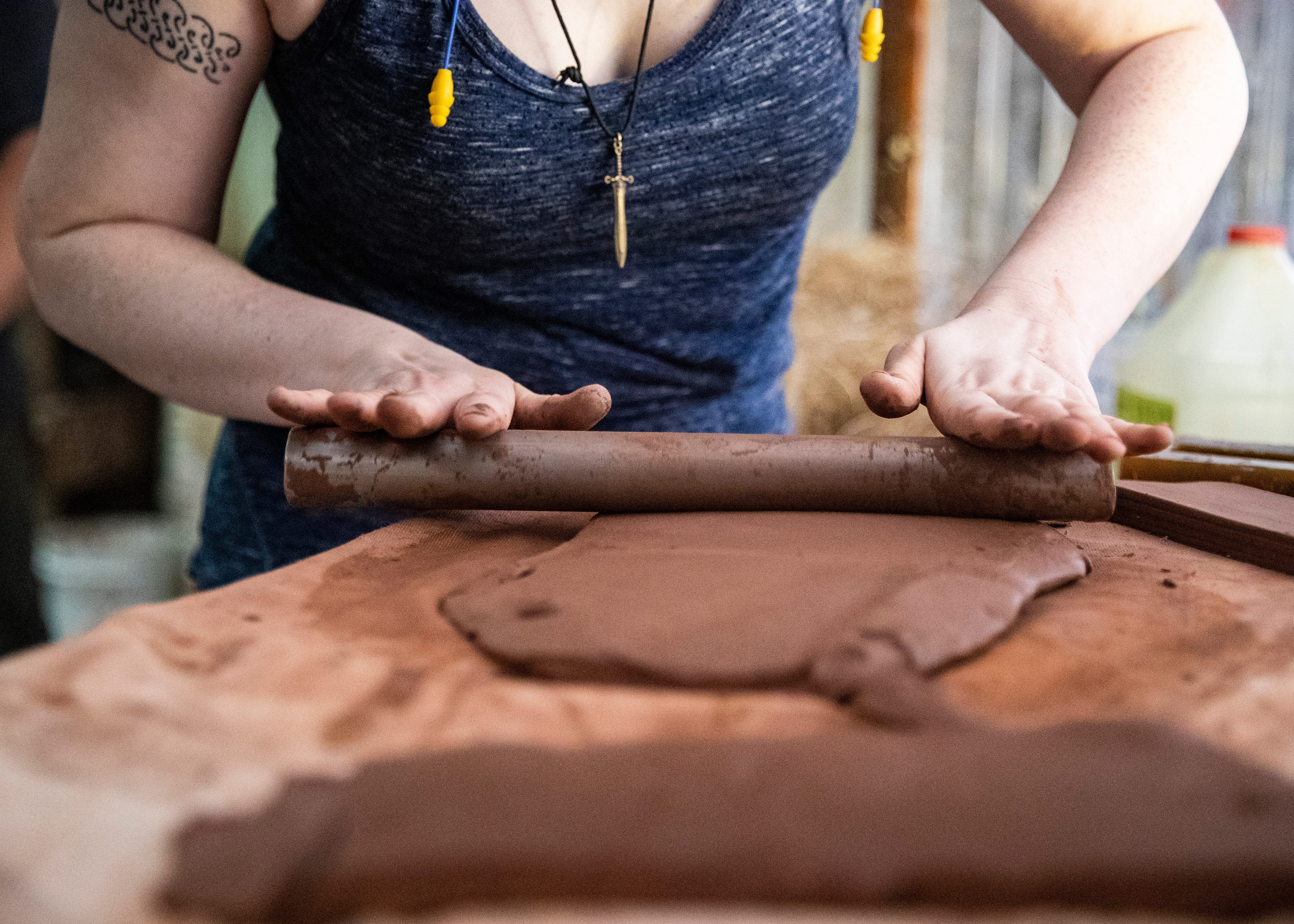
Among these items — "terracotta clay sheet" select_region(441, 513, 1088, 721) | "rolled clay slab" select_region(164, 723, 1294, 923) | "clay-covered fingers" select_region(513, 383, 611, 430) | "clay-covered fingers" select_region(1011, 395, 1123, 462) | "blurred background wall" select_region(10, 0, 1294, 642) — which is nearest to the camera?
"rolled clay slab" select_region(164, 723, 1294, 923)

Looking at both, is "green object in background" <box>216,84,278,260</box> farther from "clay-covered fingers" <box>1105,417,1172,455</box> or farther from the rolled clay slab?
the rolled clay slab

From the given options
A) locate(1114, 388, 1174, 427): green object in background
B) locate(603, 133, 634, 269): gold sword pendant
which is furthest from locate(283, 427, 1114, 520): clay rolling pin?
locate(1114, 388, 1174, 427): green object in background

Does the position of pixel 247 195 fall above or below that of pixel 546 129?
above

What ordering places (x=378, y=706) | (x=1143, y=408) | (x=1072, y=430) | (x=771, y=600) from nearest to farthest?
(x=378, y=706) < (x=771, y=600) < (x=1072, y=430) < (x=1143, y=408)

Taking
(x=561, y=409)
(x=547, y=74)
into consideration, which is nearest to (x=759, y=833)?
(x=561, y=409)

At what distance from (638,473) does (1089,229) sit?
72 cm

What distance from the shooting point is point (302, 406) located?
102cm

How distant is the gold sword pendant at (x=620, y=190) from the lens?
1309 mm

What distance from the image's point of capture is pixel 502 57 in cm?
124

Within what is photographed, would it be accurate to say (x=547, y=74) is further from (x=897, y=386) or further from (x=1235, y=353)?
(x=1235, y=353)

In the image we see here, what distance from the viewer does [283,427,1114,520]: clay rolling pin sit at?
1.04 metres

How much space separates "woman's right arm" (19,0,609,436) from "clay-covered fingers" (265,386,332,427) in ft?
0.15

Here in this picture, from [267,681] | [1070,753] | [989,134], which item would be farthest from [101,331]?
[989,134]

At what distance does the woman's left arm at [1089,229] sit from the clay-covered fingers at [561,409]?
0.96ft
